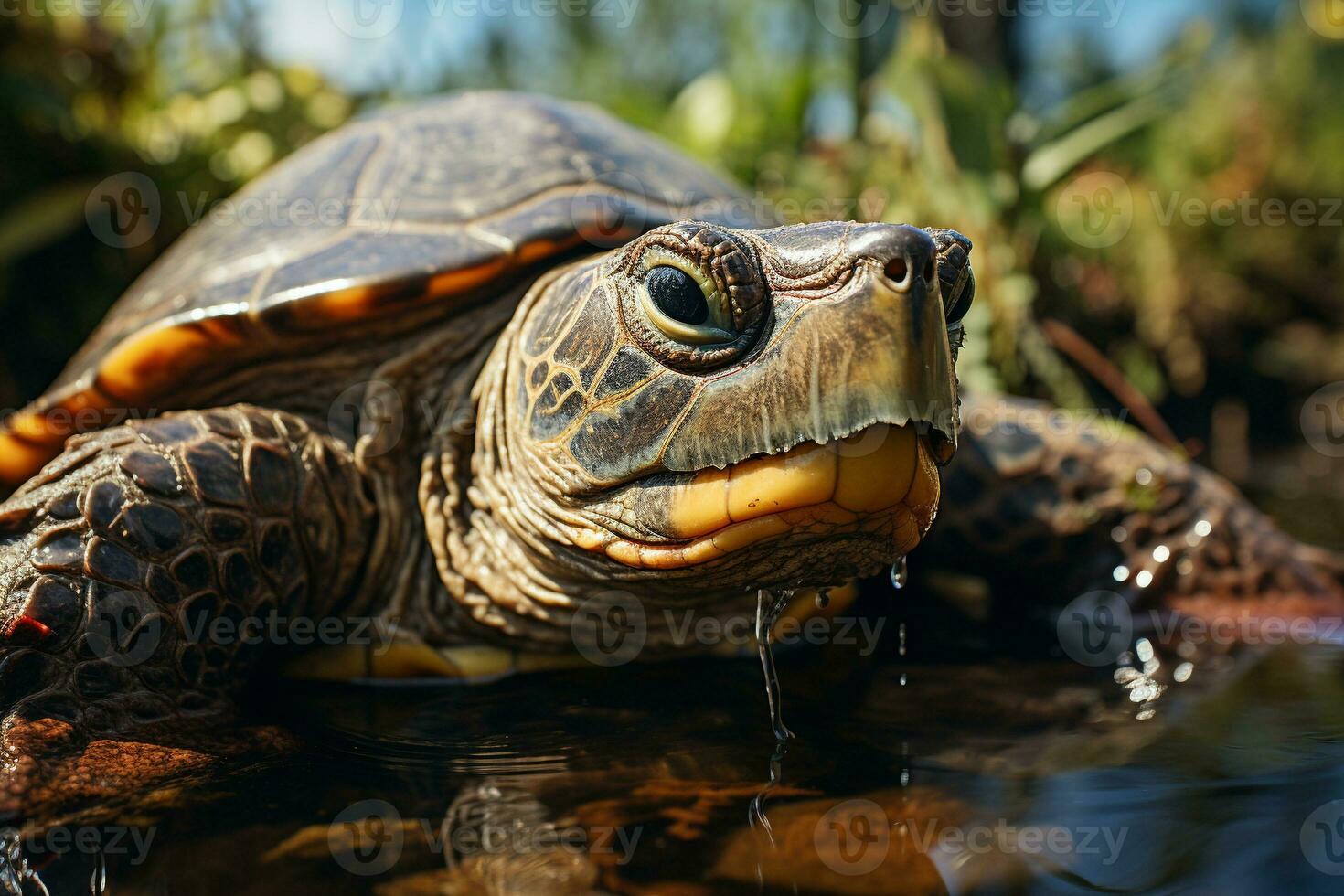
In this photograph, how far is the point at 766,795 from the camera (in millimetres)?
1897

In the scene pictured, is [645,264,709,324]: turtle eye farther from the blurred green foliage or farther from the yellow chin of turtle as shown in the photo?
the blurred green foliage

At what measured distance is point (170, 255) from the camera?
388 centimetres

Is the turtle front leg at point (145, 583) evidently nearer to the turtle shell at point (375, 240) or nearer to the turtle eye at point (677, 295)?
the turtle shell at point (375, 240)

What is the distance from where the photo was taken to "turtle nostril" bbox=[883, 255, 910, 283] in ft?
6.14

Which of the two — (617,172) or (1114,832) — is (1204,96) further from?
(1114,832)

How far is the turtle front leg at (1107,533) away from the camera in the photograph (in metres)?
3.60

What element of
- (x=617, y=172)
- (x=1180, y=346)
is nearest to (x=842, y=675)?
(x=617, y=172)

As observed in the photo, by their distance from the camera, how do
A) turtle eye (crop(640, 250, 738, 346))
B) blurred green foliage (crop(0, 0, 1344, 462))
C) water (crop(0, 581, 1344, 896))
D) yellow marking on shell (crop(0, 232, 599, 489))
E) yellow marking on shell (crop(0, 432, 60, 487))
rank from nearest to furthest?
water (crop(0, 581, 1344, 896)), turtle eye (crop(640, 250, 738, 346)), yellow marking on shell (crop(0, 232, 599, 489)), yellow marking on shell (crop(0, 432, 60, 487)), blurred green foliage (crop(0, 0, 1344, 462))

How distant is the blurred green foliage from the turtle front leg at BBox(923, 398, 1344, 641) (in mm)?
2087

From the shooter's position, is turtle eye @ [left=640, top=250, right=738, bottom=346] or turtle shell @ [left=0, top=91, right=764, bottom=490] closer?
turtle eye @ [left=640, top=250, right=738, bottom=346]

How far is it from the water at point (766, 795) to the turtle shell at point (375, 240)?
106 centimetres

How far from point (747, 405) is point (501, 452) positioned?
965 mm

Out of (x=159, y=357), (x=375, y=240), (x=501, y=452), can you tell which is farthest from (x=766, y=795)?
(x=159, y=357)

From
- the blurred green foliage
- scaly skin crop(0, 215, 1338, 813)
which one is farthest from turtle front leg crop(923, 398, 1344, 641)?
the blurred green foliage
